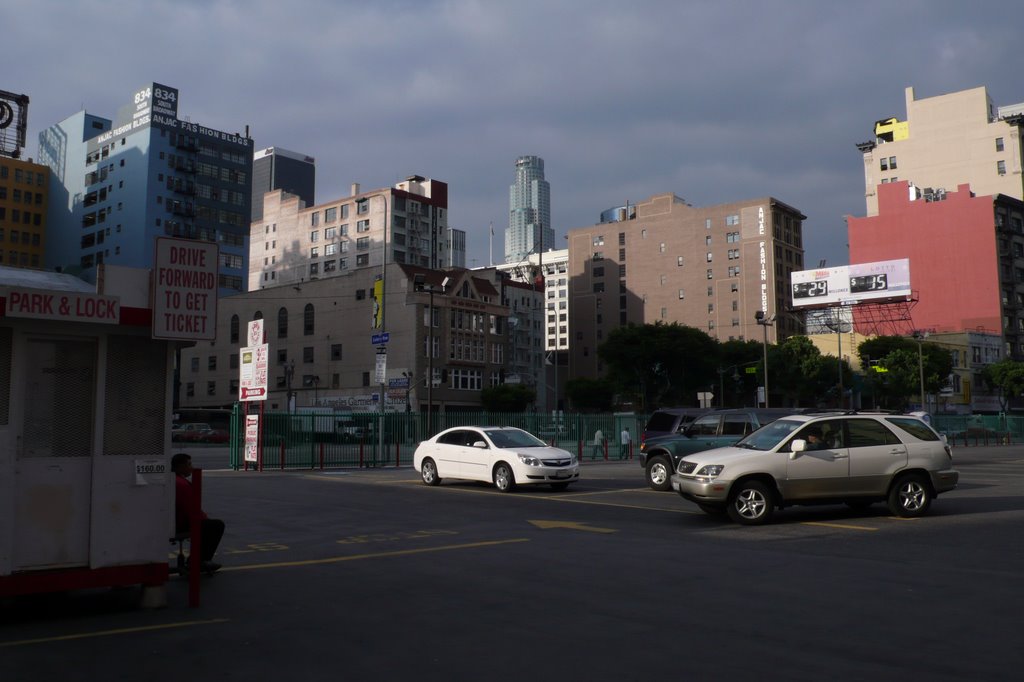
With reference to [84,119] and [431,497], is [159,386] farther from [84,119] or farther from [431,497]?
[84,119]

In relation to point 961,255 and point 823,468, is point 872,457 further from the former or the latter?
point 961,255

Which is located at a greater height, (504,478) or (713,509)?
(504,478)

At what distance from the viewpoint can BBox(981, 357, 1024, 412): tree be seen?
89.2 meters

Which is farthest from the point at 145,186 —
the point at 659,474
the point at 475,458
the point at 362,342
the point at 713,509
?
the point at 713,509

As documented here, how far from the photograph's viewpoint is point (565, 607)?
8008 millimetres

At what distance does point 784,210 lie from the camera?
407 feet

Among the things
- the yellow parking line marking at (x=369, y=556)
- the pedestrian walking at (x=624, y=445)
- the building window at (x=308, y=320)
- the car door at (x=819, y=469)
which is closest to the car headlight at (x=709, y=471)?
the car door at (x=819, y=469)

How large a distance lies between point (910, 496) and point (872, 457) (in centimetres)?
106

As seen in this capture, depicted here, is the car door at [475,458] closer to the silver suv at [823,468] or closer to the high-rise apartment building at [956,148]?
the silver suv at [823,468]

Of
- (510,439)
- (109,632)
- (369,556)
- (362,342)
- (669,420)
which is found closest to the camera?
(109,632)

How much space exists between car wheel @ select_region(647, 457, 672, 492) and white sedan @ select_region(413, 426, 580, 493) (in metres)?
1.77

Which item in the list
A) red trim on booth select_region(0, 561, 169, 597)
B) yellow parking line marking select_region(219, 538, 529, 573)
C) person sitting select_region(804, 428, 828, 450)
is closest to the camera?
red trim on booth select_region(0, 561, 169, 597)

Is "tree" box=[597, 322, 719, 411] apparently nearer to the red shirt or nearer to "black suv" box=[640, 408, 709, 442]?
"black suv" box=[640, 408, 709, 442]

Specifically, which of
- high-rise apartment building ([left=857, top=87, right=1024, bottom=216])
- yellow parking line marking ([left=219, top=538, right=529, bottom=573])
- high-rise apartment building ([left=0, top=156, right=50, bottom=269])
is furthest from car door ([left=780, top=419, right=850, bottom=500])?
high-rise apartment building ([left=0, top=156, right=50, bottom=269])
